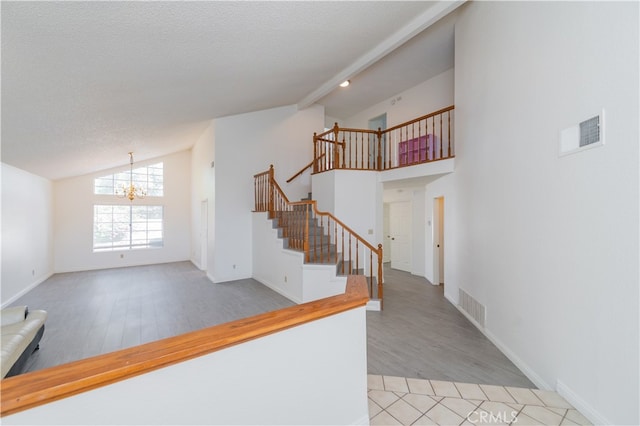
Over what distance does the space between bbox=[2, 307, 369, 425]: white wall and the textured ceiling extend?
2385mm

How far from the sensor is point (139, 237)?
8516mm

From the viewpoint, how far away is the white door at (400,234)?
24.0 ft

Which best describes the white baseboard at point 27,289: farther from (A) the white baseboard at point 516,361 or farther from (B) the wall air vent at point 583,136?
(B) the wall air vent at point 583,136

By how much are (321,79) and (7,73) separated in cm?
445

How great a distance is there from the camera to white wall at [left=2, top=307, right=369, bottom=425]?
870 mm

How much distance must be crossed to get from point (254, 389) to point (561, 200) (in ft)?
8.05

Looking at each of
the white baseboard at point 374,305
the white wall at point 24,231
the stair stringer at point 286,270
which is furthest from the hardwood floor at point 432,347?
the white wall at point 24,231

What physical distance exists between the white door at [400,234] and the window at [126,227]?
7.36 m

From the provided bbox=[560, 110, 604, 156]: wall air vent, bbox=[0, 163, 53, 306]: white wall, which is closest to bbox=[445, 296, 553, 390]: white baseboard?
bbox=[560, 110, 604, 156]: wall air vent

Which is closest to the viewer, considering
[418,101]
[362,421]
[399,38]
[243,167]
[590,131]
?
[362,421]

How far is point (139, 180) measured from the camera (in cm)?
849


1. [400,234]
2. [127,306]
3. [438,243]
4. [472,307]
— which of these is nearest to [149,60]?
[127,306]

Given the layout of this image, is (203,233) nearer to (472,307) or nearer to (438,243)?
(438,243)

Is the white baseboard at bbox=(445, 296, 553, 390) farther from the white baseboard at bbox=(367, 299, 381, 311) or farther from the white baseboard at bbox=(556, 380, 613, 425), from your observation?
the white baseboard at bbox=(367, 299, 381, 311)
